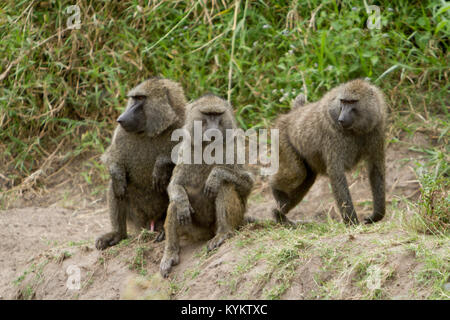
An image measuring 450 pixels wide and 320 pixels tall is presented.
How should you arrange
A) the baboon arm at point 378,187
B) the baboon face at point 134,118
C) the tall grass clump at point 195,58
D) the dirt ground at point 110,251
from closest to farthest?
the dirt ground at point 110,251 < the baboon face at point 134,118 < the baboon arm at point 378,187 < the tall grass clump at point 195,58

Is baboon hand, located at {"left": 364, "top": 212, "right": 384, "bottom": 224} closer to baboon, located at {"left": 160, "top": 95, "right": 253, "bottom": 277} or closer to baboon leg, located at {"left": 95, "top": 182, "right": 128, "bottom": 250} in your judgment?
baboon, located at {"left": 160, "top": 95, "right": 253, "bottom": 277}

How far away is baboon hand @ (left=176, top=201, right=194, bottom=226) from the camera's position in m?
3.74

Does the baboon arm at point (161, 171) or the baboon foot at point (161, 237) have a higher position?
the baboon arm at point (161, 171)

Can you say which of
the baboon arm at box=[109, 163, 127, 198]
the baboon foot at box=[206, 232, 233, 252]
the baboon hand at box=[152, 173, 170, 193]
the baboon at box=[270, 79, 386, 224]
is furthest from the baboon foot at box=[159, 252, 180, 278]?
the baboon at box=[270, 79, 386, 224]

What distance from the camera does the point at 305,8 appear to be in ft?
20.0

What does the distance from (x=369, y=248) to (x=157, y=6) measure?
155 inches

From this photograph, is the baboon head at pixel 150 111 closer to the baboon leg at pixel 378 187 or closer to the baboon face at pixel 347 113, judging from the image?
the baboon face at pixel 347 113

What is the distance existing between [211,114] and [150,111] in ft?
1.64

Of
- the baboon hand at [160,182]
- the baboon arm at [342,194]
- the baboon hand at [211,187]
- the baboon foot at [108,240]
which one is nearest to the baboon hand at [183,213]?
the baboon hand at [211,187]

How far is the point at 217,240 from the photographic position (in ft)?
12.4

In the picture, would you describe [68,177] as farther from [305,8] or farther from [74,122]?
[305,8]

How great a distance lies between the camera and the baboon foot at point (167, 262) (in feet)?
12.1

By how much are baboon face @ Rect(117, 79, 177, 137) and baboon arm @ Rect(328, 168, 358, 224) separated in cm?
112

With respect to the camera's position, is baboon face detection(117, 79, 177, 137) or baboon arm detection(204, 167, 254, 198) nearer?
baboon arm detection(204, 167, 254, 198)
